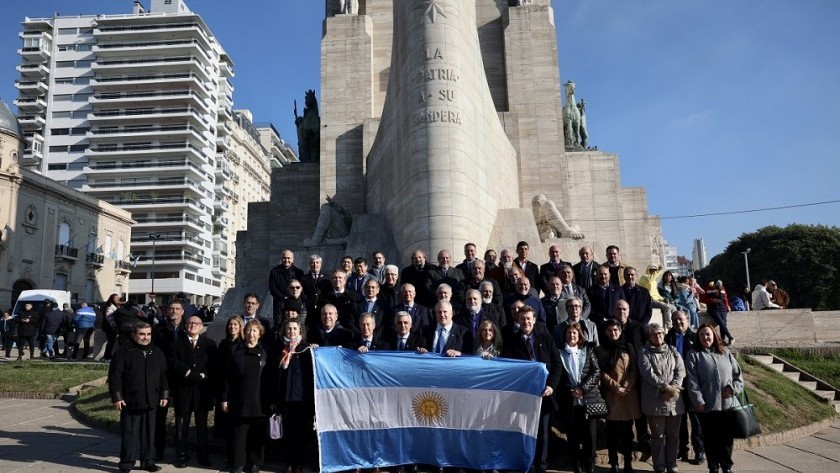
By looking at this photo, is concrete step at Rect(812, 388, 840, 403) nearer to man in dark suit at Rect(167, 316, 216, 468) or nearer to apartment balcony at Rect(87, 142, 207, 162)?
man in dark suit at Rect(167, 316, 216, 468)

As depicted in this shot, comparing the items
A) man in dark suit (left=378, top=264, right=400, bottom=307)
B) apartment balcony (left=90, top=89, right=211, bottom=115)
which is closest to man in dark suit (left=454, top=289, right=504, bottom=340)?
man in dark suit (left=378, top=264, right=400, bottom=307)

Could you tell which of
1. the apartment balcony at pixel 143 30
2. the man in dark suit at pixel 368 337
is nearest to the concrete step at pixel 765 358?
the man in dark suit at pixel 368 337

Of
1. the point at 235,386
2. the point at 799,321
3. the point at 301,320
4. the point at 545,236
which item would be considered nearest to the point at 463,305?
the point at 301,320

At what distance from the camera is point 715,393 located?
645 cm

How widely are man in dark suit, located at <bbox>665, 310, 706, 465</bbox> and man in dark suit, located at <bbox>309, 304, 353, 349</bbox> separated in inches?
139

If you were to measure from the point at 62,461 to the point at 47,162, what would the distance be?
74139mm

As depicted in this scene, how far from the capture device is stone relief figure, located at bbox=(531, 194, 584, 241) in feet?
59.5

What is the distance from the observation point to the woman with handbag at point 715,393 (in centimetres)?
644

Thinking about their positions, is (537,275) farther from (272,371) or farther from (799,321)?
(799,321)

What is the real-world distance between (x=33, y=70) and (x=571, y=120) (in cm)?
7003

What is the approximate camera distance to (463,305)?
7.51m

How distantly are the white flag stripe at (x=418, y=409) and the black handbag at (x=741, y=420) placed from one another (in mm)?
2084

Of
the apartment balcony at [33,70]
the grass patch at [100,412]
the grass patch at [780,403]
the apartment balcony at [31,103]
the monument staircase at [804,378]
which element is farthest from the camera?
the apartment balcony at [33,70]

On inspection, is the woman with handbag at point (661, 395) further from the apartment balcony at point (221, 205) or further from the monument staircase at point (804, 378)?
the apartment balcony at point (221, 205)
